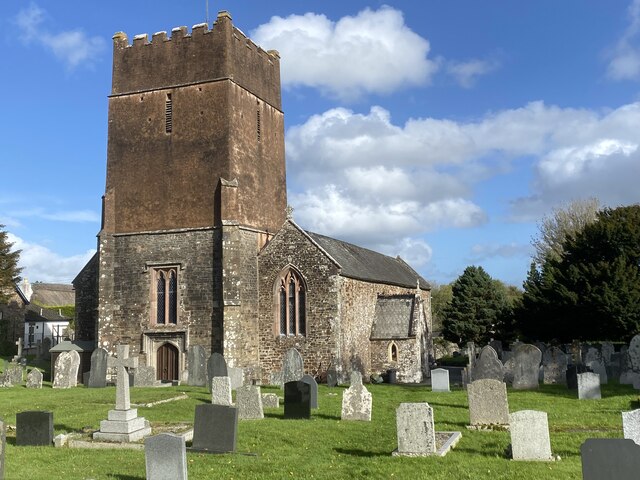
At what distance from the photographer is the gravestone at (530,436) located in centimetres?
979

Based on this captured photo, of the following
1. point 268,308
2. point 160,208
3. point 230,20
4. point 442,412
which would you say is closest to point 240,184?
point 160,208

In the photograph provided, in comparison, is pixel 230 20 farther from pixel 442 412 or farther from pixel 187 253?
pixel 442 412

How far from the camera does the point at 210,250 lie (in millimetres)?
25812

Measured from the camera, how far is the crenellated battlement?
26.9 meters

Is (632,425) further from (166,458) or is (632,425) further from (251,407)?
(251,407)

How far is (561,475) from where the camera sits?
28.8 feet

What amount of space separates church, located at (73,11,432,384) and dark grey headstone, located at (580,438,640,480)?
1800 cm

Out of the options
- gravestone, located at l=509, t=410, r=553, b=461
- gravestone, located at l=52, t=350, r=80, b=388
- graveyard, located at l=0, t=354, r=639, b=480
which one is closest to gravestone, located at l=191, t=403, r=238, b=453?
graveyard, located at l=0, t=354, r=639, b=480

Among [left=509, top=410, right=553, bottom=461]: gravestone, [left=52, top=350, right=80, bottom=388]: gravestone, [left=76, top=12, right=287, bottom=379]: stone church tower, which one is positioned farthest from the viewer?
[left=76, top=12, right=287, bottom=379]: stone church tower

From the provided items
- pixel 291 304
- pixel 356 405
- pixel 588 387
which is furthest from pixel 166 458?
pixel 291 304

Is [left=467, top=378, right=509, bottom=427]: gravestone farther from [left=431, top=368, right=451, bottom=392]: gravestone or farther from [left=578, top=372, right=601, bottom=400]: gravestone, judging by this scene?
[left=431, top=368, right=451, bottom=392]: gravestone

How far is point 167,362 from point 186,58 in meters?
13.3

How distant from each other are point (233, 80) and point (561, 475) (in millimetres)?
22092

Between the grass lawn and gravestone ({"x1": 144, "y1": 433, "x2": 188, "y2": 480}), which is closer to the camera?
gravestone ({"x1": 144, "y1": 433, "x2": 188, "y2": 480})
